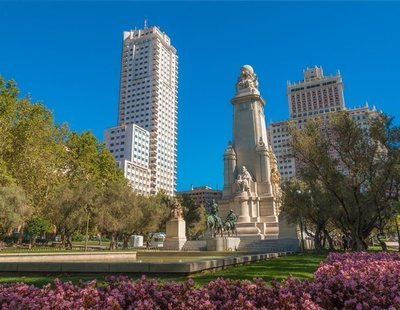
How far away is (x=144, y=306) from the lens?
5238 millimetres

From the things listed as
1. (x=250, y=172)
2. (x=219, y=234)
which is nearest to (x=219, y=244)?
(x=219, y=234)

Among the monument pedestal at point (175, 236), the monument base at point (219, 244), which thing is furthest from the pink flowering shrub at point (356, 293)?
the monument pedestal at point (175, 236)

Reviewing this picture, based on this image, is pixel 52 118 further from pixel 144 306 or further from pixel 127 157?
pixel 127 157

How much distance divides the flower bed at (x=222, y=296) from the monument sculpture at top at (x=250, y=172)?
117 feet

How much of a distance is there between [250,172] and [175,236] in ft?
→ 54.0

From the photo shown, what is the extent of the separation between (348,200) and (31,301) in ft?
82.9

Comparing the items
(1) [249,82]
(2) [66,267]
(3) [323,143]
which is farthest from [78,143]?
(2) [66,267]

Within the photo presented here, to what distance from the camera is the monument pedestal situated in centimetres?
3725

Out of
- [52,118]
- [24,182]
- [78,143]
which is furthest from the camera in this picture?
[78,143]

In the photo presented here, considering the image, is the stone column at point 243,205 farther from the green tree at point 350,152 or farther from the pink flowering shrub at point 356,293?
the pink flowering shrub at point 356,293

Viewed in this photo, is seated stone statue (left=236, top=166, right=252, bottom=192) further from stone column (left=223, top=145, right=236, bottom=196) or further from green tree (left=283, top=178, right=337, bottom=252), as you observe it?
green tree (left=283, top=178, right=337, bottom=252)

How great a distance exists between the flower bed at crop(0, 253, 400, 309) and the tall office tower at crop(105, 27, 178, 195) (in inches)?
4840

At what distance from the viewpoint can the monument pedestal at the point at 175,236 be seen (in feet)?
122

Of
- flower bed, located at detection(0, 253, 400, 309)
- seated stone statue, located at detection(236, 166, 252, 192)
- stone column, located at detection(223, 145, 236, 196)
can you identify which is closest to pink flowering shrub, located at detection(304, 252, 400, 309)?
flower bed, located at detection(0, 253, 400, 309)
